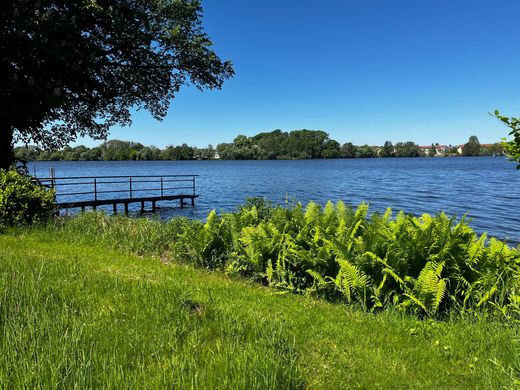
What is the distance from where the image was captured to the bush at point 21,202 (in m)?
9.75

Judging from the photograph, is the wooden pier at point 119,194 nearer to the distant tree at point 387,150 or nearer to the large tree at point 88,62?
the large tree at point 88,62

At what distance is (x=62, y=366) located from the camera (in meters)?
2.71

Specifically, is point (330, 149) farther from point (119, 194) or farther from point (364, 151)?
point (119, 194)

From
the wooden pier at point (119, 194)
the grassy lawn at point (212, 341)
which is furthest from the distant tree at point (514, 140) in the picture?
the wooden pier at point (119, 194)

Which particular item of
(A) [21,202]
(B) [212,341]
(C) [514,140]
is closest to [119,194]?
(A) [21,202]

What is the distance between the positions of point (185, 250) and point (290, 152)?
164m

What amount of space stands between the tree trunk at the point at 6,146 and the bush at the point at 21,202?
492 cm

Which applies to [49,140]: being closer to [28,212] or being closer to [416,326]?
[28,212]

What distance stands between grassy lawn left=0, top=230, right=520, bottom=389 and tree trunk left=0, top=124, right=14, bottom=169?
452 inches

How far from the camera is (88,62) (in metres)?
14.4

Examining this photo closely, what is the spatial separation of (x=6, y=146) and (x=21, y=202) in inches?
246

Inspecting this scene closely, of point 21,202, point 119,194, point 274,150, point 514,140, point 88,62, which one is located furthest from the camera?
point 274,150

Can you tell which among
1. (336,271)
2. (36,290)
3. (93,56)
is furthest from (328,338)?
(93,56)

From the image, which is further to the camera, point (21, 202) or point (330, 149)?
point (330, 149)
